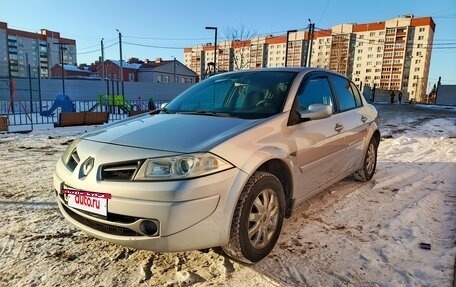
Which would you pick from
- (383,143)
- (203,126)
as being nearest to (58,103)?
(383,143)

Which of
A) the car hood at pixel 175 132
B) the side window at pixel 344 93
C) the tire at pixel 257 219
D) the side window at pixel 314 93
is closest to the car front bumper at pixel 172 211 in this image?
the tire at pixel 257 219

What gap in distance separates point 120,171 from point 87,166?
0.32 meters

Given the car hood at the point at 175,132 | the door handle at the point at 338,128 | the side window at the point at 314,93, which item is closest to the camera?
the car hood at the point at 175,132

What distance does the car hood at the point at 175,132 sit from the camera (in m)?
2.36

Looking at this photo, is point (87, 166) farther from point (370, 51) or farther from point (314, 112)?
point (370, 51)

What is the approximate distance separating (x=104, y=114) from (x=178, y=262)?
11.2 metres

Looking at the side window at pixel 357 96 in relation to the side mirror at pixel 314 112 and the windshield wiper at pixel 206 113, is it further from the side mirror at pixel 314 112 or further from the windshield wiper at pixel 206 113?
Result: the windshield wiper at pixel 206 113

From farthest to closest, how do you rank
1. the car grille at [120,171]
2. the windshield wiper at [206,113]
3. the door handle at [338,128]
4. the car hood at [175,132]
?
1. the door handle at [338,128]
2. the windshield wiper at [206,113]
3. the car hood at [175,132]
4. the car grille at [120,171]

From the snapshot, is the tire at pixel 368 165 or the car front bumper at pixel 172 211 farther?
the tire at pixel 368 165

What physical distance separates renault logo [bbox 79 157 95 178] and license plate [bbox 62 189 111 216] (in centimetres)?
13

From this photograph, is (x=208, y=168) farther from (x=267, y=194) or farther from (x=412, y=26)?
(x=412, y=26)

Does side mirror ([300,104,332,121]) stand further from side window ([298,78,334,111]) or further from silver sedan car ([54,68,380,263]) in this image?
side window ([298,78,334,111])

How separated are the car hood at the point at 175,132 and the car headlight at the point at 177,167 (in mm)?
68

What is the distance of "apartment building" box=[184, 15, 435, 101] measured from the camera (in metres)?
75.8
